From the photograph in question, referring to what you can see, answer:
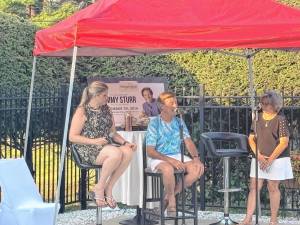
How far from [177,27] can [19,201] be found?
7.20ft

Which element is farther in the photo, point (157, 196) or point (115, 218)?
point (115, 218)

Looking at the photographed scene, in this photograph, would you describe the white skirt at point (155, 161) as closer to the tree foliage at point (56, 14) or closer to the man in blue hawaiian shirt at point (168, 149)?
the man in blue hawaiian shirt at point (168, 149)

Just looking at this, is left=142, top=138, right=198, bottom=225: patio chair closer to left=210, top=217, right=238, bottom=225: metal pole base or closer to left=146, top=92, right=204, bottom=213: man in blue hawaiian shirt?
left=146, top=92, right=204, bottom=213: man in blue hawaiian shirt

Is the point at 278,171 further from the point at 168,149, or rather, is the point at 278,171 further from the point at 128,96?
the point at 128,96

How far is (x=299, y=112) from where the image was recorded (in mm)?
10812

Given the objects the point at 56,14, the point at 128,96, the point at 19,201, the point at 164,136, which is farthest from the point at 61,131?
the point at 56,14

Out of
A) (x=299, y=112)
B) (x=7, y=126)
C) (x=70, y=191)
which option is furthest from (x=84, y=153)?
(x=299, y=112)

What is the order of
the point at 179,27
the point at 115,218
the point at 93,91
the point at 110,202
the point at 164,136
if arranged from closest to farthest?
the point at 179,27
the point at 110,202
the point at 93,91
the point at 164,136
the point at 115,218

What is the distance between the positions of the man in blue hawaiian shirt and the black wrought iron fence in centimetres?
170

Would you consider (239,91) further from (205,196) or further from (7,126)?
(7,126)

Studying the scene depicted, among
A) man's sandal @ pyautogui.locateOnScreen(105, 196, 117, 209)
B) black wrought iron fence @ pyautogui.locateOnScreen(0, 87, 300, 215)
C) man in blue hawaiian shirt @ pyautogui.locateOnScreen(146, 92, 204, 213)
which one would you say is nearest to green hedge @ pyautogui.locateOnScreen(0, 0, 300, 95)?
black wrought iron fence @ pyautogui.locateOnScreen(0, 87, 300, 215)

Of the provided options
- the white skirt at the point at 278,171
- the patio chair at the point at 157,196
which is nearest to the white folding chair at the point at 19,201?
the patio chair at the point at 157,196

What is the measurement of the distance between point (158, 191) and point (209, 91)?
3.97 meters

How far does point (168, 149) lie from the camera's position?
8.20 m
